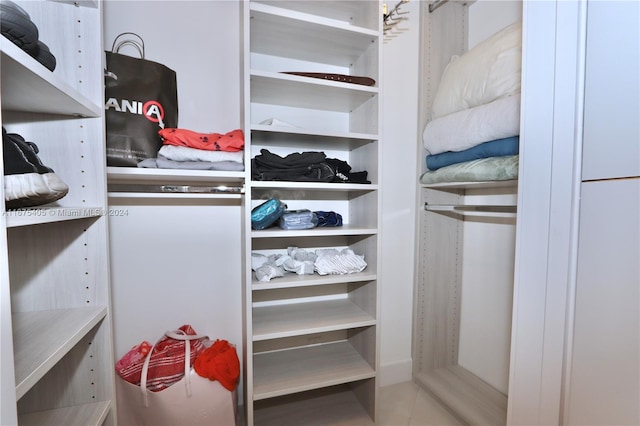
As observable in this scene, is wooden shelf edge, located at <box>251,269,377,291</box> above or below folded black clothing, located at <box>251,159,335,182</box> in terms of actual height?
below

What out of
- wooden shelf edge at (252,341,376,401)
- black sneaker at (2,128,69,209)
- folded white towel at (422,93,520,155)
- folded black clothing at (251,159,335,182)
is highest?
folded white towel at (422,93,520,155)

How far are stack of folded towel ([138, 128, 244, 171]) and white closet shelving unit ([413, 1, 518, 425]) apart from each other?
1.05 meters

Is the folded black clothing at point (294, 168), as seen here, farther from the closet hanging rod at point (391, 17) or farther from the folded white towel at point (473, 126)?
the closet hanging rod at point (391, 17)

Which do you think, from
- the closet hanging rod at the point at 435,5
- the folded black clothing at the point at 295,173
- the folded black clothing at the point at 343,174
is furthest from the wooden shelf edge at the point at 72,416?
the closet hanging rod at the point at 435,5

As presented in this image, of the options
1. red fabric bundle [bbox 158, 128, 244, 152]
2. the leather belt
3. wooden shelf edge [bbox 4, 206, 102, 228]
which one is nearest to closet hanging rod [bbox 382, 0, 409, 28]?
the leather belt

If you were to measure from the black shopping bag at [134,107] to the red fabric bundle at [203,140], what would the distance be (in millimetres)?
70

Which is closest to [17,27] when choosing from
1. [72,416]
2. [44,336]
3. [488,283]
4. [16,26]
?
[16,26]

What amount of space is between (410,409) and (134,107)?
1.94m

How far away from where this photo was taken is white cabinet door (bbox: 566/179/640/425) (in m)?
0.63

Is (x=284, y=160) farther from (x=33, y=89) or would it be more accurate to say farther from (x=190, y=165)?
(x=33, y=89)

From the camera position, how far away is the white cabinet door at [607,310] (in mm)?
634

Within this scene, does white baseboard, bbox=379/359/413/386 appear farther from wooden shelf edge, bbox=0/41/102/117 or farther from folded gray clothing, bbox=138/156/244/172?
wooden shelf edge, bbox=0/41/102/117

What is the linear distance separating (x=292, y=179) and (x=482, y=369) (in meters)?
1.52

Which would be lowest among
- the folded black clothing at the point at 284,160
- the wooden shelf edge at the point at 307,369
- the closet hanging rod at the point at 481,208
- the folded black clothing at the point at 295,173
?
the wooden shelf edge at the point at 307,369
